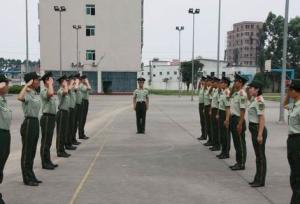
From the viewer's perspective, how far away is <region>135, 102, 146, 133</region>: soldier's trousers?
57.8ft

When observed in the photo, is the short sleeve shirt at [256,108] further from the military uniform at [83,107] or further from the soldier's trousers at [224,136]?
the military uniform at [83,107]

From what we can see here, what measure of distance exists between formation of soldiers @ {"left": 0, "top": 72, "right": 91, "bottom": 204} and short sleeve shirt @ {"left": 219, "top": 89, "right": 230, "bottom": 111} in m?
3.82

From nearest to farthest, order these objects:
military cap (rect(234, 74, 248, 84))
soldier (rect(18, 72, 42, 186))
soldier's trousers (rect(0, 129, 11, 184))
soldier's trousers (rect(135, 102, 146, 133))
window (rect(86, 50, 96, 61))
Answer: soldier's trousers (rect(0, 129, 11, 184)), soldier (rect(18, 72, 42, 186)), military cap (rect(234, 74, 248, 84)), soldier's trousers (rect(135, 102, 146, 133)), window (rect(86, 50, 96, 61))

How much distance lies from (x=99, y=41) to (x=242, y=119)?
6405 cm

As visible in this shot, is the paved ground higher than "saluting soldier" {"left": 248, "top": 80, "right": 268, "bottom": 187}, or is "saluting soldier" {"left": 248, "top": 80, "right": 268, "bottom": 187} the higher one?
"saluting soldier" {"left": 248, "top": 80, "right": 268, "bottom": 187}

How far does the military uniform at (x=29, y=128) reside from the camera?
8.41m

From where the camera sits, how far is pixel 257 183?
8617 millimetres

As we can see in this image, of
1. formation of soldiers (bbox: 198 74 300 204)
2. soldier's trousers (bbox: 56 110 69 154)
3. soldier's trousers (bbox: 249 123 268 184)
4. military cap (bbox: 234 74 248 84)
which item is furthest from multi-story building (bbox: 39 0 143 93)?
soldier's trousers (bbox: 249 123 268 184)

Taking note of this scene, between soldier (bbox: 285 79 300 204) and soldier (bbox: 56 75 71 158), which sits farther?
soldier (bbox: 56 75 71 158)

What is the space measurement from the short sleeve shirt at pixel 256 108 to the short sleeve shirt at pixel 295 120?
184cm

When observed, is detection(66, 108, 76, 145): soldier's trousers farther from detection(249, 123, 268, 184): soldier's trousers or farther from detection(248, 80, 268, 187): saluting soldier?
detection(249, 123, 268, 184): soldier's trousers

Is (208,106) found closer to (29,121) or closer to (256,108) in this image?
(256,108)

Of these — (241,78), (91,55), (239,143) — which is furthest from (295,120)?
(91,55)

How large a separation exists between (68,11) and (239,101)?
66.1m
